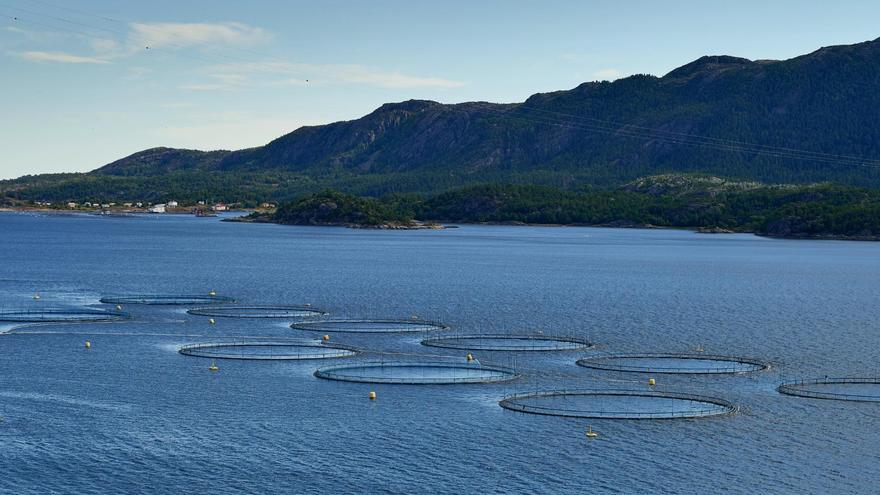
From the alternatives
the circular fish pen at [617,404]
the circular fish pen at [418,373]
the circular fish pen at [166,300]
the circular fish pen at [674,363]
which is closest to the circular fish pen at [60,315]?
the circular fish pen at [166,300]

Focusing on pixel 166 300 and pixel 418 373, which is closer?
pixel 418 373

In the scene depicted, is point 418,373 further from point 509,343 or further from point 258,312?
point 258,312

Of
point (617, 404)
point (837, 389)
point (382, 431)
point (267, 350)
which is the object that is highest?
point (267, 350)

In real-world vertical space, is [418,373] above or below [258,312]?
below

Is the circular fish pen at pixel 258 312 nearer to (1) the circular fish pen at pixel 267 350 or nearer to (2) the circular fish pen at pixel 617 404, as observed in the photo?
(1) the circular fish pen at pixel 267 350

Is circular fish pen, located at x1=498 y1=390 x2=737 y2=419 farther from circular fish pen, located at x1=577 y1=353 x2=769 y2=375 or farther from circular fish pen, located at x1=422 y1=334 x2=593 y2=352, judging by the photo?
circular fish pen, located at x1=422 y1=334 x2=593 y2=352

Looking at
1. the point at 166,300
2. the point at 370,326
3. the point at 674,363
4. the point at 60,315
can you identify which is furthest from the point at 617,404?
the point at 166,300
